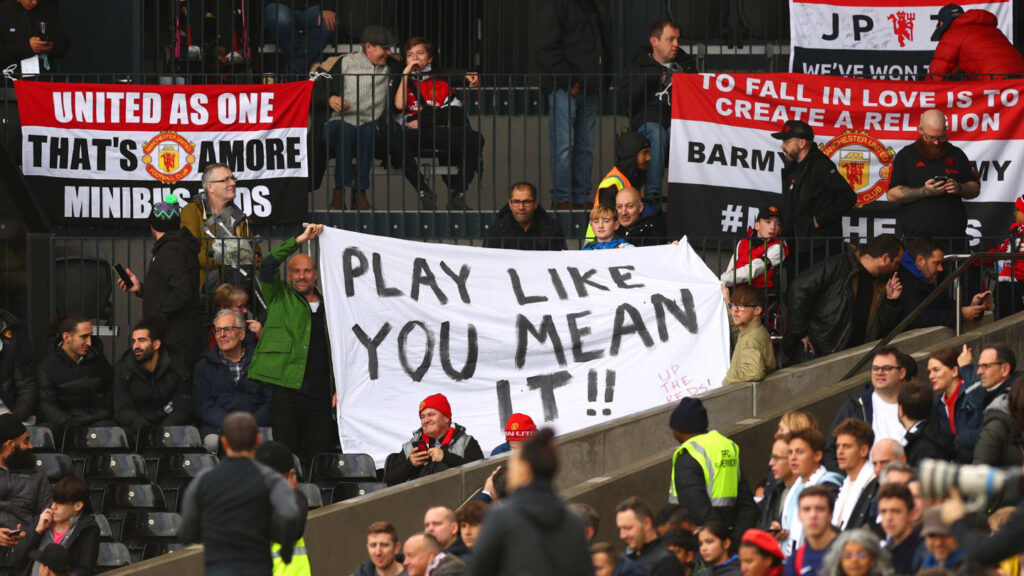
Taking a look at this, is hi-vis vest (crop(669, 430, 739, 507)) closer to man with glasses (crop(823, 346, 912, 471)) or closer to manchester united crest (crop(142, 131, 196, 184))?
man with glasses (crop(823, 346, 912, 471))

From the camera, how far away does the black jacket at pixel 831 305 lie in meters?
15.8

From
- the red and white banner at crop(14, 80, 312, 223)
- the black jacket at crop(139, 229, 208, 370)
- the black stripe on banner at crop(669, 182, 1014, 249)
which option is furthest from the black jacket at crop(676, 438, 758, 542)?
the red and white banner at crop(14, 80, 312, 223)

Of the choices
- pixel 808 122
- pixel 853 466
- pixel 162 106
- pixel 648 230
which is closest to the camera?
pixel 853 466

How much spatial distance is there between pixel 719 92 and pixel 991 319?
3.19m

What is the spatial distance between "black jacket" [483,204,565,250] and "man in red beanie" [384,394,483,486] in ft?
8.85

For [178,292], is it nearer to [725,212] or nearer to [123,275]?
[123,275]

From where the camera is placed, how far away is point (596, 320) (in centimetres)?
1580

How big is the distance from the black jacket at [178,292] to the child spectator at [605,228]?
3116 millimetres

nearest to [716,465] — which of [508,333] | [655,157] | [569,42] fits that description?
[508,333]

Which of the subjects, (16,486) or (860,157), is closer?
(16,486)

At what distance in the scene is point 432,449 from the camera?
1422 centimetres

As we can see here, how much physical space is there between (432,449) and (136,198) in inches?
246

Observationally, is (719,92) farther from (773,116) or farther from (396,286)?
(396,286)

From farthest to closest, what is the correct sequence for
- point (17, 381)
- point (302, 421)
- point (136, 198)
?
point (136, 198)
point (17, 381)
point (302, 421)
